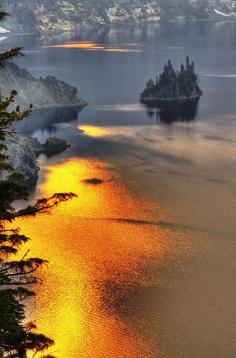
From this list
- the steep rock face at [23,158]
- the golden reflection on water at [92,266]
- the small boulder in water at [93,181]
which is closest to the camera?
the golden reflection on water at [92,266]

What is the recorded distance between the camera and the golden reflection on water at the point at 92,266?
67.5 m

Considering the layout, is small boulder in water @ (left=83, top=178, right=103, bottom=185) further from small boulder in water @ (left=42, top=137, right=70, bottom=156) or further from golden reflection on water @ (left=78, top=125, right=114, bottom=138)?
golden reflection on water @ (left=78, top=125, right=114, bottom=138)

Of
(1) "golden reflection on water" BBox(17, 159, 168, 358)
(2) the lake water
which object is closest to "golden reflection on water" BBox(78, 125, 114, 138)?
(2) the lake water

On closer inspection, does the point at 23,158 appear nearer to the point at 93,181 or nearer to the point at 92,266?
the point at 93,181

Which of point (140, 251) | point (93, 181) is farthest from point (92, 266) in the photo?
point (93, 181)

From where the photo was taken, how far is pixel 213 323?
70.4 metres

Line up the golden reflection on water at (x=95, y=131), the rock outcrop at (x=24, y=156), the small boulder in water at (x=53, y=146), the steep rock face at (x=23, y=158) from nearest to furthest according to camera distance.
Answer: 1. the rock outcrop at (x=24, y=156)
2. the steep rock face at (x=23, y=158)
3. the small boulder in water at (x=53, y=146)
4. the golden reflection on water at (x=95, y=131)

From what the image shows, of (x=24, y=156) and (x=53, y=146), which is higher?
(x=53, y=146)

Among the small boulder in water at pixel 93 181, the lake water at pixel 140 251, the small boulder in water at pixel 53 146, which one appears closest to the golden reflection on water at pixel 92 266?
the lake water at pixel 140 251

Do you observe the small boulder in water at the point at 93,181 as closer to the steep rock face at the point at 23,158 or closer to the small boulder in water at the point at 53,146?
the steep rock face at the point at 23,158

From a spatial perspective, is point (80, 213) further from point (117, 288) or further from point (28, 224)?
point (117, 288)

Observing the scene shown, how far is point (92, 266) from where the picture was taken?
86375mm

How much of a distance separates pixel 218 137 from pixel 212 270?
295 ft

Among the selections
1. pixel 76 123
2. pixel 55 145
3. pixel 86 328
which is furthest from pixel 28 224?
pixel 76 123
